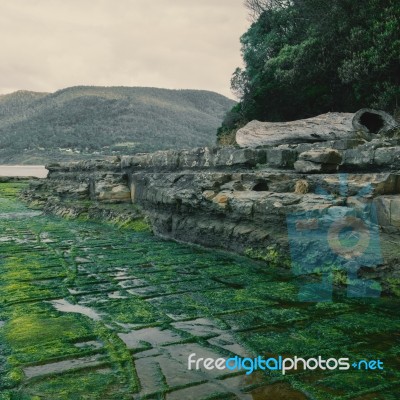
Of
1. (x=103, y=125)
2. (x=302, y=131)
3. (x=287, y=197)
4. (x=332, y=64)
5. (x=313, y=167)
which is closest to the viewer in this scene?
(x=287, y=197)

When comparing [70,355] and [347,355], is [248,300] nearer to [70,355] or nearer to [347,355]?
[347,355]

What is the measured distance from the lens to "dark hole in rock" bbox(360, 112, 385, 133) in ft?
29.8

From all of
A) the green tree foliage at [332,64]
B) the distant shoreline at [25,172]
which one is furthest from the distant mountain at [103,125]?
the green tree foliage at [332,64]

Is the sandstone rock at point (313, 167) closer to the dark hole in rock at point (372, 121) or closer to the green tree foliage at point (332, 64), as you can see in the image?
the dark hole in rock at point (372, 121)

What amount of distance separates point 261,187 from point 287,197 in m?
0.96

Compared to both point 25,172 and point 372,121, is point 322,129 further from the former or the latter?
point 25,172

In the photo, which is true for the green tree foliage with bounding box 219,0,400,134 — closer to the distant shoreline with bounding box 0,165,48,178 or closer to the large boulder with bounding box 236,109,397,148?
the large boulder with bounding box 236,109,397,148

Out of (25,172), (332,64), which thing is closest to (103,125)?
(25,172)

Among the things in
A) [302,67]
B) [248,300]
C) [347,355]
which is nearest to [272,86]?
[302,67]

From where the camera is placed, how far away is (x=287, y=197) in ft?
17.9

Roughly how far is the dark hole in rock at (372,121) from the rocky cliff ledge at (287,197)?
0.09 ft

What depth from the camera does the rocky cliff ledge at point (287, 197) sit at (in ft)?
15.1

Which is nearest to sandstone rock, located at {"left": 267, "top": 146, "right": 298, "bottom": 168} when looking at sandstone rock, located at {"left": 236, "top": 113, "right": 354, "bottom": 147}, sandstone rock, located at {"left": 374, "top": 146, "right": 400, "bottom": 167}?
sandstone rock, located at {"left": 374, "top": 146, "right": 400, "bottom": 167}

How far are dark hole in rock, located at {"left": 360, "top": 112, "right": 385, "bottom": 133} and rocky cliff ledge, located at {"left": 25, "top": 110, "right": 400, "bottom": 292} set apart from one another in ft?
0.09
